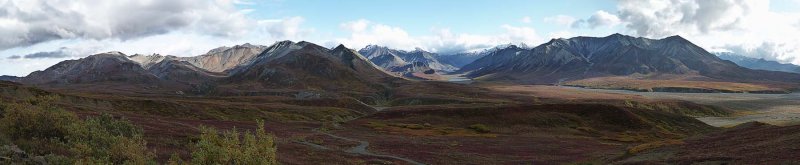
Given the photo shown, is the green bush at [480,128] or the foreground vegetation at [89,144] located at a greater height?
the foreground vegetation at [89,144]

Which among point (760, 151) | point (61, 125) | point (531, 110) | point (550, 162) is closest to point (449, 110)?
point (531, 110)

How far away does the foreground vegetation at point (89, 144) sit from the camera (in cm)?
2361

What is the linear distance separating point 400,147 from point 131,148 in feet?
157

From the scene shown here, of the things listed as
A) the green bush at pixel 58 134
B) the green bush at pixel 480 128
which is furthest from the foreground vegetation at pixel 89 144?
the green bush at pixel 480 128

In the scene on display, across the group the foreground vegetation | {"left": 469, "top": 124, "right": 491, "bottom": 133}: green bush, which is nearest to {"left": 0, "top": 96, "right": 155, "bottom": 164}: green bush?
the foreground vegetation

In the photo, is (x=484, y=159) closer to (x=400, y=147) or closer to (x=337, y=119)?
(x=400, y=147)

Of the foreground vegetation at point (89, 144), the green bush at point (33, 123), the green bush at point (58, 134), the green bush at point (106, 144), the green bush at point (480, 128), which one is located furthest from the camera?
the green bush at point (480, 128)

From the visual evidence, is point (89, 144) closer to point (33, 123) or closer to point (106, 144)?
point (106, 144)

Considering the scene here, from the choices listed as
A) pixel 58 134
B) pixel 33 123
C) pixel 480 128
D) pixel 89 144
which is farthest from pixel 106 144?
pixel 480 128

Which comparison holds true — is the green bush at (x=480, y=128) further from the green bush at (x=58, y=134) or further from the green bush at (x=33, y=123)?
the green bush at (x=33, y=123)

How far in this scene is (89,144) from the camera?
29.0 m

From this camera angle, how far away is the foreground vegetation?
2361cm

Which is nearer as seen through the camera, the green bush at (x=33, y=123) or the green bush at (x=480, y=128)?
the green bush at (x=33, y=123)

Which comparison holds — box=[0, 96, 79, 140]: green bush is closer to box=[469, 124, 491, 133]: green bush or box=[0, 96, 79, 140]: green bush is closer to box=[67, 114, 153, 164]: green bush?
box=[67, 114, 153, 164]: green bush
